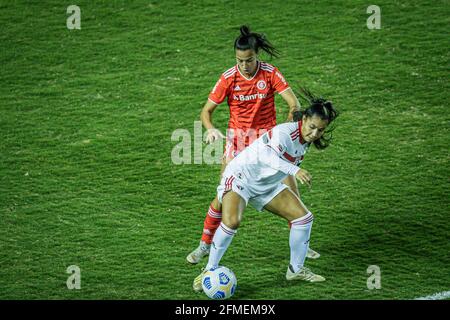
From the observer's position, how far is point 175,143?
9.63m

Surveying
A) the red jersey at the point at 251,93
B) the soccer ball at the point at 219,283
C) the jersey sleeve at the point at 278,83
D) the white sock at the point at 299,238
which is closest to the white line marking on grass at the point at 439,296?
the white sock at the point at 299,238

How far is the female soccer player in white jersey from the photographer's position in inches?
265

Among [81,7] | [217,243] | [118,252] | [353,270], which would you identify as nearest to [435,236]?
[353,270]

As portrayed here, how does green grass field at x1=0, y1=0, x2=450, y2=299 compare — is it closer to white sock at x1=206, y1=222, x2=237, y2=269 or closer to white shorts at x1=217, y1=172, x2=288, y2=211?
white sock at x1=206, y1=222, x2=237, y2=269

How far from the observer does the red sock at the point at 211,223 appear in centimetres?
740

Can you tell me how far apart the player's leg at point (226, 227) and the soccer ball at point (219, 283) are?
0.33ft

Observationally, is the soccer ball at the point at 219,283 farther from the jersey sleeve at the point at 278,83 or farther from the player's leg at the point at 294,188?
the jersey sleeve at the point at 278,83

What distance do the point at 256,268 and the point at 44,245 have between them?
79.1 inches

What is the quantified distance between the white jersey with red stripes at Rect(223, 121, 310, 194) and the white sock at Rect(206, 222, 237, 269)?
37cm

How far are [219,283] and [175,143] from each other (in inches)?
123

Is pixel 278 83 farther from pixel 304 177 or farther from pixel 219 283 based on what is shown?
pixel 219 283

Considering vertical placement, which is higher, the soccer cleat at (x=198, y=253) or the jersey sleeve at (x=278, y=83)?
the jersey sleeve at (x=278, y=83)

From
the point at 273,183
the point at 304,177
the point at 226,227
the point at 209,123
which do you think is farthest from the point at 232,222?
the point at 209,123

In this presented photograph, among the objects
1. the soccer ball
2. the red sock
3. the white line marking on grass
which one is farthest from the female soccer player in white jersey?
the white line marking on grass
